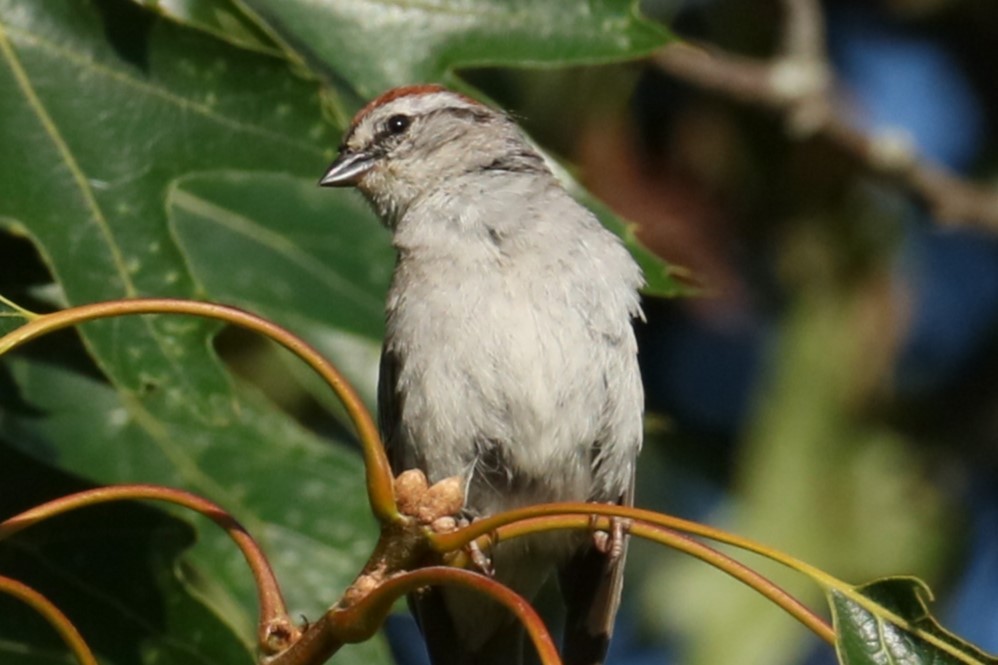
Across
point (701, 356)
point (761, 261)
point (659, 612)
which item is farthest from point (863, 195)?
point (659, 612)

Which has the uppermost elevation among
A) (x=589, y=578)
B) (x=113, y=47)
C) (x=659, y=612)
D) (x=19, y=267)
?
(x=113, y=47)

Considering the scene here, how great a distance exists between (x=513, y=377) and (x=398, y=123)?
1.35 meters

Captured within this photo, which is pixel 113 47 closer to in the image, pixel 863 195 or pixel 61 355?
pixel 61 355

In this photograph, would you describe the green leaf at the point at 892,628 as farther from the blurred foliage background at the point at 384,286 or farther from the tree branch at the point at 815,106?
the tree branch at the point at 815,106

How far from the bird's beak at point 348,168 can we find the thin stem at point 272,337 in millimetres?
2039

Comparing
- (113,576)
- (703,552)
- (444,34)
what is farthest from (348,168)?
(703,552)

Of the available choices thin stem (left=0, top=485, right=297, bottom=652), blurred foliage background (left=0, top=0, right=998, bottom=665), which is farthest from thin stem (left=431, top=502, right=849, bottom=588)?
blurred foliage background (left=0, top=0, right=998, bottom=665)

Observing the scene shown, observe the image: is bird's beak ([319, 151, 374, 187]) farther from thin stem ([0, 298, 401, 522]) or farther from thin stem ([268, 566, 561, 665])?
thin stem ([268, 566, 561, 665])

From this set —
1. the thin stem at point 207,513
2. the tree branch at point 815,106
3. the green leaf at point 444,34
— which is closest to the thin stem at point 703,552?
the thin stem at point 207,513

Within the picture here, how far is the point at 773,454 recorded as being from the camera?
6.66m

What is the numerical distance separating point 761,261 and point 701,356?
19.1 inches

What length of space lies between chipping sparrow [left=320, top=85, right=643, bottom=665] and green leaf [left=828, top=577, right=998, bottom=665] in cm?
148

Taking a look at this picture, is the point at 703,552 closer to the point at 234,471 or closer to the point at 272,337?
the point at 272,337

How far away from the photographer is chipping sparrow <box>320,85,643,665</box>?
433 centimetres
